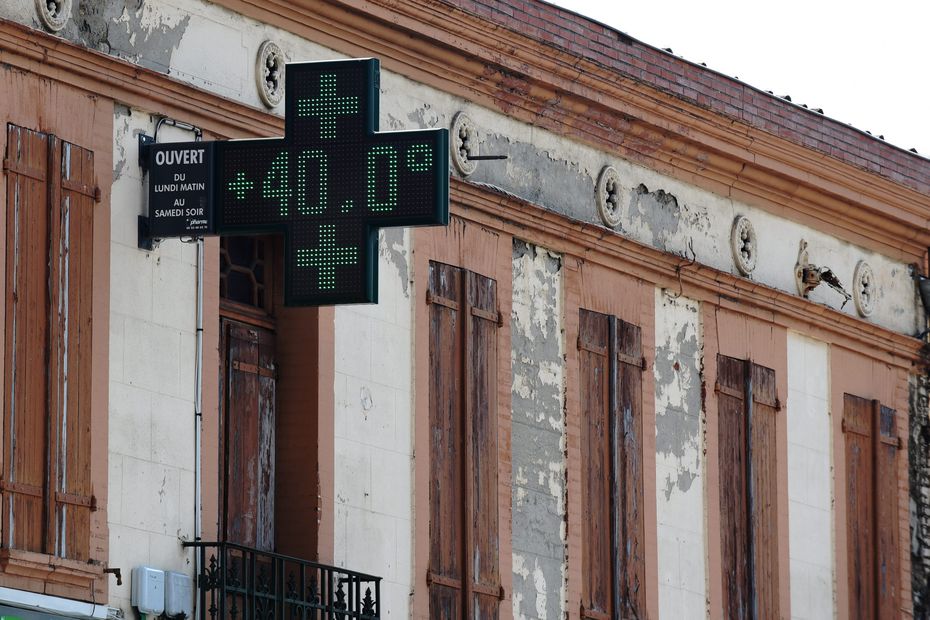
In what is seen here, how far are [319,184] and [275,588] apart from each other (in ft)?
9.25

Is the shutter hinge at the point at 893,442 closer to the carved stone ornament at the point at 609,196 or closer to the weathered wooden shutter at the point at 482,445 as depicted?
the carved stone ornament at the point at 609,196

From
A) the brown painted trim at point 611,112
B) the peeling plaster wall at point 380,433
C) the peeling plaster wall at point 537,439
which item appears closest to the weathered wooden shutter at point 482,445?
the peeling plaster wall at point 537,439

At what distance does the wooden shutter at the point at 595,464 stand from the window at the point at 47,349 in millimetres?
6115

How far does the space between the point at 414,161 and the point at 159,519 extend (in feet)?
9.30

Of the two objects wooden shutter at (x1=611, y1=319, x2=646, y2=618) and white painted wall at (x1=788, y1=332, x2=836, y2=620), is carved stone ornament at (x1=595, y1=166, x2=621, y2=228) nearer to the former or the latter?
wooden shutter at (x1=611, y1=319, x2=646, y2=618)

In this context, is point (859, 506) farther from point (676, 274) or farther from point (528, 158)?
point (528, 158)

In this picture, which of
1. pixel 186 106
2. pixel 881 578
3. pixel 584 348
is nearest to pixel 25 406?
pixel 186 106

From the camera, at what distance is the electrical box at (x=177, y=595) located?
61.9ft

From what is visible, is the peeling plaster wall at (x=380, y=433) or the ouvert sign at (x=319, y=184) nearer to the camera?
the ouvert sign at (x=319, y=184)

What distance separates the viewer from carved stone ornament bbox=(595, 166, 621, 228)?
24172 millimetres

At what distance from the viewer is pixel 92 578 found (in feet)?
59.8

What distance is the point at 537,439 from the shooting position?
907 inches

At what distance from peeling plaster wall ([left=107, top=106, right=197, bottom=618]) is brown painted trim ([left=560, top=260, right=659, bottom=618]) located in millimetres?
4769

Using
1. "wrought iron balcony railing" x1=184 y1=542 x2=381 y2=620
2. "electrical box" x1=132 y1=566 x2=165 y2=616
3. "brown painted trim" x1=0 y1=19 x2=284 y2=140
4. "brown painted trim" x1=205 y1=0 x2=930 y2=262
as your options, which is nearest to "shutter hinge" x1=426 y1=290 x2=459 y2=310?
"brown painted trim" x1=205 y1=0 x2=930 y2=262
